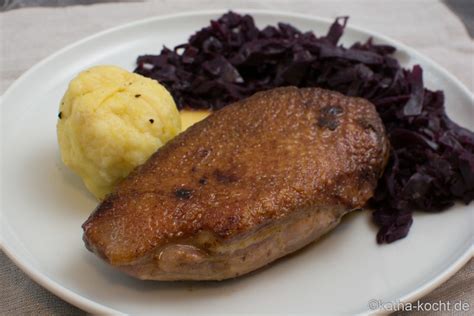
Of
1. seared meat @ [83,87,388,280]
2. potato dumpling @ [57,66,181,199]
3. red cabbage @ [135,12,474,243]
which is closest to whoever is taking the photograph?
seared meat @ [83,87,388,280]

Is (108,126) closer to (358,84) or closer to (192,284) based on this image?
(192,284)

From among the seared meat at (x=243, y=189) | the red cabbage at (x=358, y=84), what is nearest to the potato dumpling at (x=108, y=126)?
the seared meat at (x=243, y=189)

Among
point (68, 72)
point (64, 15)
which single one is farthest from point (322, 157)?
point (64, 15)

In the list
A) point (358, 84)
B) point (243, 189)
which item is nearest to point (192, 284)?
point (243, 189)

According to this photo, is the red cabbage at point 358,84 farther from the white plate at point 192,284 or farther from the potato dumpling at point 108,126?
the potato dumpling at point 108,126

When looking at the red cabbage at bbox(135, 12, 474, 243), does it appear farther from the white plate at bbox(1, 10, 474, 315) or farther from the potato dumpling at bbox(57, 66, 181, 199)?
the potato dumpling at bbox(57, 66, 181, 199)

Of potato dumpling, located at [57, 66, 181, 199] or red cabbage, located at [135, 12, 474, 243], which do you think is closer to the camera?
potato dumpling, located at [57, 66, 181, 199]

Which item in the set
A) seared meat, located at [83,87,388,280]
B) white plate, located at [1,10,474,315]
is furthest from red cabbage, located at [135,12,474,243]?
seared meat, located at [83,87,388,280]

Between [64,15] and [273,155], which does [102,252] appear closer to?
[273,155]
